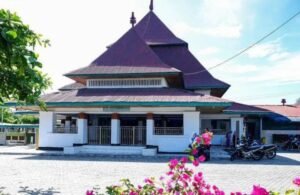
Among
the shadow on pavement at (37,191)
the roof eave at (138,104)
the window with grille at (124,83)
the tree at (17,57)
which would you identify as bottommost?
the shadow on pavement at (37,191)

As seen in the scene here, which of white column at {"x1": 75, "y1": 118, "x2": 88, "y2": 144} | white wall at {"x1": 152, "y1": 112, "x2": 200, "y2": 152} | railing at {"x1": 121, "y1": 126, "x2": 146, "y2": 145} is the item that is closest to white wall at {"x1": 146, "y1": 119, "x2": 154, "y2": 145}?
white wall at {"x1": 152, "y1": 112, "x2": 200, "y2": 152}

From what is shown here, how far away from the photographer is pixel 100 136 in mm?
17594

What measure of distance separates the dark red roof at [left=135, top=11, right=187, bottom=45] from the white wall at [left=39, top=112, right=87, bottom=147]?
29.4ft

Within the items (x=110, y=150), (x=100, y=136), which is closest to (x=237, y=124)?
(x=100, y=136)

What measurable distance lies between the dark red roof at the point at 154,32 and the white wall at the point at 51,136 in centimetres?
897

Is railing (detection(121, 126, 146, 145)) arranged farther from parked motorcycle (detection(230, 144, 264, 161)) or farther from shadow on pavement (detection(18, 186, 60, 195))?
shadow on pavement (detection(18, 186, 60, 195))

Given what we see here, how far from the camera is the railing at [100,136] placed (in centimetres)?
1748

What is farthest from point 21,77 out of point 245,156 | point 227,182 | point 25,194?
point 245,156

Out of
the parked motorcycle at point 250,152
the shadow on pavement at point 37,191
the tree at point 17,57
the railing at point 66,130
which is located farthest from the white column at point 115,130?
the tree at point 17,57

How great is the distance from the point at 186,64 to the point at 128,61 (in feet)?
18.6

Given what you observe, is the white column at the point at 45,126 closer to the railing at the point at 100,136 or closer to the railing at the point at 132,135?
the railing at the point at 100,136

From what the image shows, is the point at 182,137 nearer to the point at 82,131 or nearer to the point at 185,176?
the point at 82,131

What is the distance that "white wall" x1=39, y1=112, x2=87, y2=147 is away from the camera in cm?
1714

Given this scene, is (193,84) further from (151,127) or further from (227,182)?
(227,182)
